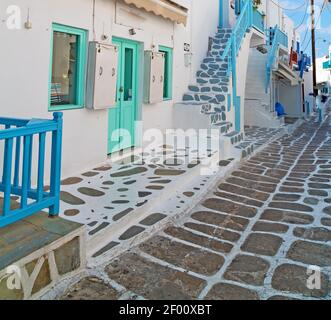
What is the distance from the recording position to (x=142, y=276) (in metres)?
3.81

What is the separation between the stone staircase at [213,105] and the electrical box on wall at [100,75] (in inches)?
126

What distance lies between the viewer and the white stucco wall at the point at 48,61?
509cm

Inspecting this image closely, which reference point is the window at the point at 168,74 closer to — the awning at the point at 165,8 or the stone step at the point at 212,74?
the awning at the point at 165,8

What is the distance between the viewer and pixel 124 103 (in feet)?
26.4

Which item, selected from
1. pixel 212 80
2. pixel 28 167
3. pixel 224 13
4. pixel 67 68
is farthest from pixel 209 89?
pixel 28 167

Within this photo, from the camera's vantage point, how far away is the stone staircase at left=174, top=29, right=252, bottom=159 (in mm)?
9734

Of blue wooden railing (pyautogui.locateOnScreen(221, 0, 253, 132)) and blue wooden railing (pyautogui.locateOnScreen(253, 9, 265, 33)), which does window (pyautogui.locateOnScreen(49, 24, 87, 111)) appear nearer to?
blue wooden railing (pyautogui.locateOnScreen(221, 0, 253, 132))

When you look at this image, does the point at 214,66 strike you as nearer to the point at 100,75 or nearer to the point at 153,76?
the point at 153,76

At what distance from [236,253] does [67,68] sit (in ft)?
14.1

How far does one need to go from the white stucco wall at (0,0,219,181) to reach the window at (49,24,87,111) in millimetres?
164

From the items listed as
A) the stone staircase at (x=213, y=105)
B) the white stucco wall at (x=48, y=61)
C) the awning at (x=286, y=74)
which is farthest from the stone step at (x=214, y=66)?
the awning at (x=286, y=74)

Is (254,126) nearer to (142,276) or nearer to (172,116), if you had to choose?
(172,116)
